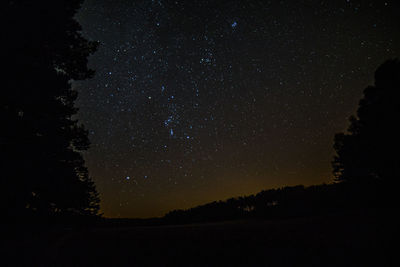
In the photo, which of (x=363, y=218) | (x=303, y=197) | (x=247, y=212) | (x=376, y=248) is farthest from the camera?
(x=303, y=197)

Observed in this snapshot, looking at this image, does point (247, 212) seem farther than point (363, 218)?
Yes

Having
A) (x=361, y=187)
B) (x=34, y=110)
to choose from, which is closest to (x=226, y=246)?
(x=34, y=110)

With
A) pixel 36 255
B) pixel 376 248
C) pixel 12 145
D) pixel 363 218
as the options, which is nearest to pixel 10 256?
pixel 36 255

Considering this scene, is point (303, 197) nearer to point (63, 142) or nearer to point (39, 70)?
point (63, 142)

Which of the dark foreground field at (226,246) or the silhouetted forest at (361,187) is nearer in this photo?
the dark foreground field at (226,246)

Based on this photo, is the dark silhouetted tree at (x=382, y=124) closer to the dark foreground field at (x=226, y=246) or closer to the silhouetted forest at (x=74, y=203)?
the silhouetted forest at (x=74, y=203)

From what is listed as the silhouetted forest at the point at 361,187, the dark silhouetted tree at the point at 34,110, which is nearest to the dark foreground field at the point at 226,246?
the dark silhouetted tree at the point at 34,110

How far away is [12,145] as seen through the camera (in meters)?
5.83

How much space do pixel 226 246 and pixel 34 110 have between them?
243 inches

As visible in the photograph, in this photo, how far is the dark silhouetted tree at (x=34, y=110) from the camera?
5.79 m

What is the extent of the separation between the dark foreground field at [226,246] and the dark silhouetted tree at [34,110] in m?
1.46

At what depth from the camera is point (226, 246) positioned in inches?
163

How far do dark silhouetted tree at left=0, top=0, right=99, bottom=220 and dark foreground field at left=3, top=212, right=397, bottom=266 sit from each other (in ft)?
4.78

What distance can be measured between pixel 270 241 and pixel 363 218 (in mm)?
2209
